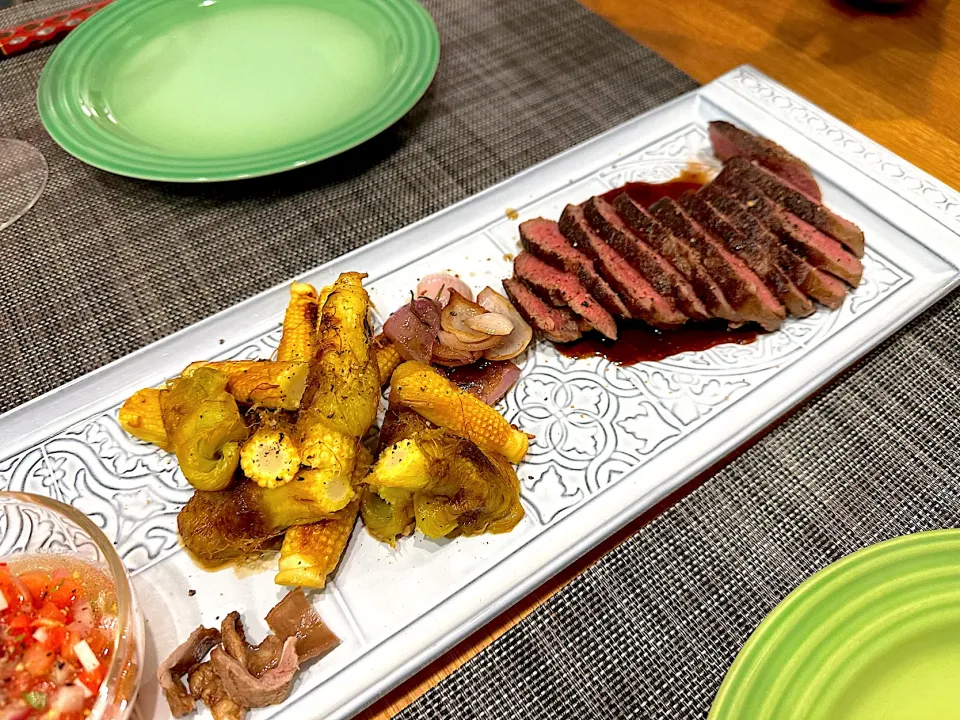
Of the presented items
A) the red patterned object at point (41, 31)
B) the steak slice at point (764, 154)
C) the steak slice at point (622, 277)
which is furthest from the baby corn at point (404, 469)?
the red patterned object at point (41, 31)

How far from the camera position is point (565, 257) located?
2176 millimetres

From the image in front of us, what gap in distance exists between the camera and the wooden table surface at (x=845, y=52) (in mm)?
2797

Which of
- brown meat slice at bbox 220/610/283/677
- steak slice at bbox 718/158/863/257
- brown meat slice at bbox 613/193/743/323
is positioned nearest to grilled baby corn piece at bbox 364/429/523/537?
brown meat slice at bbox 220/610/283/677

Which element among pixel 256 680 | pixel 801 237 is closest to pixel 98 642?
pixel 256 680

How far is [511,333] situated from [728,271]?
26.3 inches

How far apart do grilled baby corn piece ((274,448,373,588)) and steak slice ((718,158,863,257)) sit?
61.2 inches

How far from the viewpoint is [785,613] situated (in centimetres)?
137

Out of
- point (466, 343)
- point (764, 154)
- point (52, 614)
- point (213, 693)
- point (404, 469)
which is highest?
point (764, 154)

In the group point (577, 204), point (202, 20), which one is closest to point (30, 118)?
point (202, 20)

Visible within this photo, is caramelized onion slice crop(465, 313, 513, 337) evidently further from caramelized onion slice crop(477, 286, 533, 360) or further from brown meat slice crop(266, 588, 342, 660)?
brown meat slice crop(266, 588, 342, 660)

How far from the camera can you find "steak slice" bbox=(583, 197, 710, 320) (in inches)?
81.7

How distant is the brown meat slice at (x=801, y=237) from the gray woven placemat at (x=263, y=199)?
82 cm

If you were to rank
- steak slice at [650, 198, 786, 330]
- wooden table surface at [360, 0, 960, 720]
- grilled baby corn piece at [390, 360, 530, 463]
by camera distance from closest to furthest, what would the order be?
1. grilled baby corn piece at [390, 360, 530, 463]
2. steak slice at [650, 198, 786, 330]
3. wooden table surface at [360, 0, 960, 720]

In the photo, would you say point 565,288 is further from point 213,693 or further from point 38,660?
point 38,660
